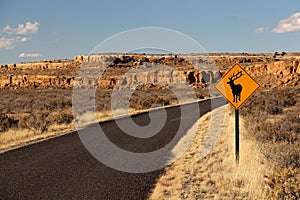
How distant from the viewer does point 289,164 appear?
7805mm

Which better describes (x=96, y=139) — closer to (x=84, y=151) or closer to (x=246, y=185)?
(x=84, y=151)

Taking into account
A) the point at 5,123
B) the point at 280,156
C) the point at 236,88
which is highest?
the point at 236,88

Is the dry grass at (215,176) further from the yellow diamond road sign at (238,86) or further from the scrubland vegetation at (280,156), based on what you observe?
the yellow diamond road sign at (238,86)

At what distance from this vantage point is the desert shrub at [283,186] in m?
5.94

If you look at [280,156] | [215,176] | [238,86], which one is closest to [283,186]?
[215,176]

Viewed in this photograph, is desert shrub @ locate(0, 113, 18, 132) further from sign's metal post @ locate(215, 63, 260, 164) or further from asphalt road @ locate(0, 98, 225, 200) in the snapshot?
sign's metal post @ locate(215, 63, 260, 164)

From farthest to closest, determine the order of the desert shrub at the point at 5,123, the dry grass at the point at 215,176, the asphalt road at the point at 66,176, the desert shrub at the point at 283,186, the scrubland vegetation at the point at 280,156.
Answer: the desert shrub at the point at 5,123, the asphalt road at the point at 66,176, the dry grass at the point at 215,176, the scrubland vegetation at the point at 280,156, the desert shrub at the point at 283,186

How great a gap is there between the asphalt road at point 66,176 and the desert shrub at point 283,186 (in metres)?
2.25

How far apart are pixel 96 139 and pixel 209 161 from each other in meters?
5.92

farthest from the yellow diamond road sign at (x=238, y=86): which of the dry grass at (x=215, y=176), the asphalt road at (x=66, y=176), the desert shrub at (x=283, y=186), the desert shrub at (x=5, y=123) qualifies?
the desert shrub at (x=5, y=123)

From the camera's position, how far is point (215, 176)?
315 inches

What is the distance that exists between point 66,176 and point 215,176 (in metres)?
3.34

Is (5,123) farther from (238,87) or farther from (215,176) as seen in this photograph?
(215,176)

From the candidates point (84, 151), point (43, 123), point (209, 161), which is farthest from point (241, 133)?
point (43, 123)
